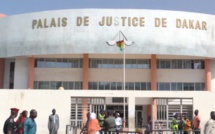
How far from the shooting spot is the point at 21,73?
1474 inches

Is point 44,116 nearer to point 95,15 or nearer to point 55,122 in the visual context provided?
point 55,122

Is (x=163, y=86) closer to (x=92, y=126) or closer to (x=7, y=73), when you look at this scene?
(x=7, y=73)

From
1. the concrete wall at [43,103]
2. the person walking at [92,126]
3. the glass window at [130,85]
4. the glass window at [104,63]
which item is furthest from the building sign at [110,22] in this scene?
the person walking at [92,126]

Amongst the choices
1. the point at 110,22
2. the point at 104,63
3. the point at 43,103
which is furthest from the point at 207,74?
the point at 43,103

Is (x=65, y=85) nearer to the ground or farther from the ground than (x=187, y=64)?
nearer to the ground

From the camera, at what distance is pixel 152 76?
36250mm

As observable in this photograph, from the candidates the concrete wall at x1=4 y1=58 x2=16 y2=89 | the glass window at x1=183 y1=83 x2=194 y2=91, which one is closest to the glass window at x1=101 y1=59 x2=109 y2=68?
the glass window at x1=183 y1=83 x2=194 y2=91

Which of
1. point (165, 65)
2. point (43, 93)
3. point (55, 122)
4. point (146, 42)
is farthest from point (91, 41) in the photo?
point (55, 122)

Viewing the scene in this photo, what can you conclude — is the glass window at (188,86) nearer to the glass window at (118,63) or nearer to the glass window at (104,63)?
the glass window at (118,63)

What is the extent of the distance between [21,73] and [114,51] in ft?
32.8

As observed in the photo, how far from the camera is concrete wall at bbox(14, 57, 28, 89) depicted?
37197 millimetres

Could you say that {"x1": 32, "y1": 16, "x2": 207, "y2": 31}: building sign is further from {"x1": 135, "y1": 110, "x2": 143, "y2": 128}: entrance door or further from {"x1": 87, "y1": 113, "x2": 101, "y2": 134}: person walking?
{"x1": 87, "y1": 113, "x2": 101, "y2": 134}: person walking

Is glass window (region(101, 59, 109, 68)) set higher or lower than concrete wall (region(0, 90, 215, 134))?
higher

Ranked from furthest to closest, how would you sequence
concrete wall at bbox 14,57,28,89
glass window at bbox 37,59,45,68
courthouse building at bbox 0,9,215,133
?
1. glass window at bbox 37,59,45,68
2. concrete wall at bbox 14,57,28,89
3. courthouse building at bbox 0,9,215,133
